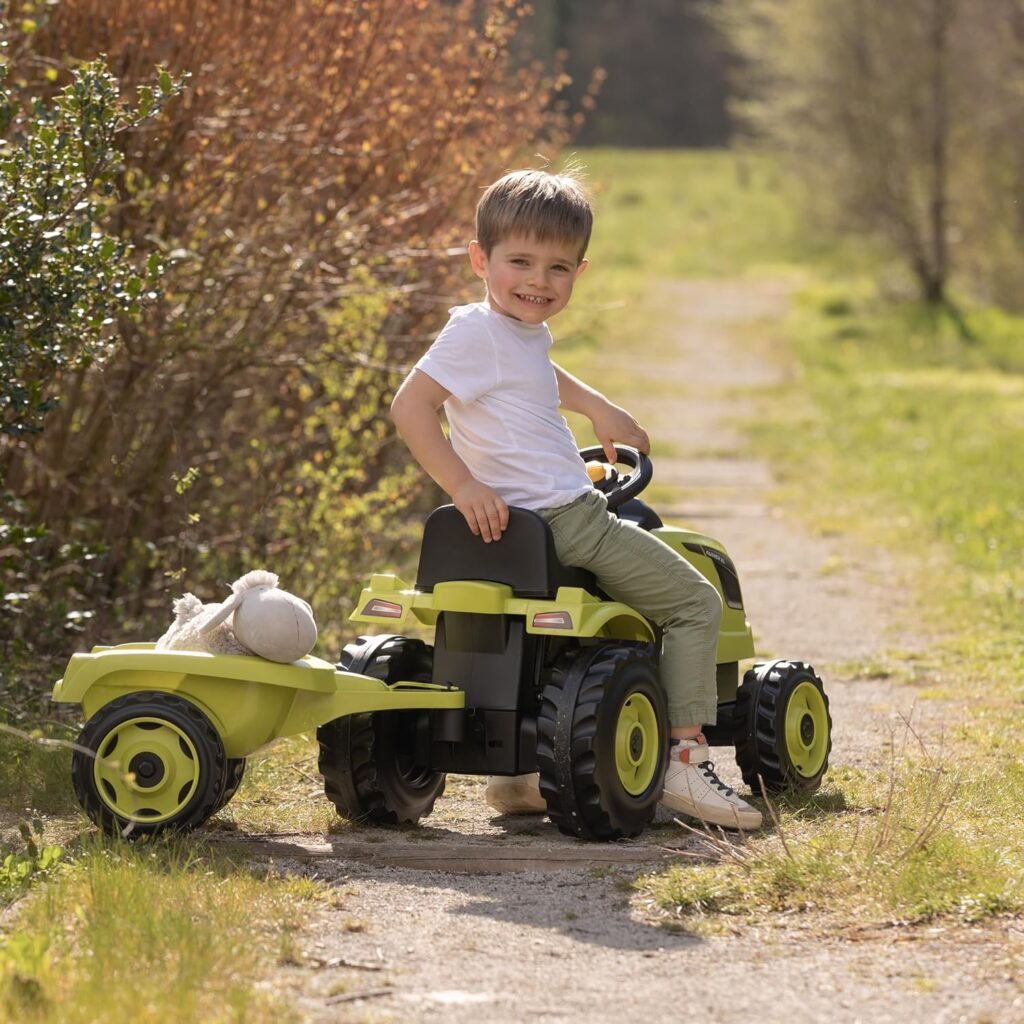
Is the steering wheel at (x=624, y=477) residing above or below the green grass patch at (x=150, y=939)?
above

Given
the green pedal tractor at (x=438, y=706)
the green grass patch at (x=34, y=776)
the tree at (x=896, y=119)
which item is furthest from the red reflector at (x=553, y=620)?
the tree at (x=896, y=119)

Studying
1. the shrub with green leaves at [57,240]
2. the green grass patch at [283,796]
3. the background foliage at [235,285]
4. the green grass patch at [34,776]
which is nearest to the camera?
the green grass patch at [283,796]

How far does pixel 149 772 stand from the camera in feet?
14.9

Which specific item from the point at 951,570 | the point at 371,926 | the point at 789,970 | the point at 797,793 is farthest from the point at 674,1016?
the point at 951,570

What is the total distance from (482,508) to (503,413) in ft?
1.03

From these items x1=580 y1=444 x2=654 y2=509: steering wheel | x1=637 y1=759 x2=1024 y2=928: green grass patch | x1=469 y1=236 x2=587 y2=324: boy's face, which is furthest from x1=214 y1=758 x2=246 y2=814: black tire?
x1=469 y1=236 x2=587 y2=324: boy's face

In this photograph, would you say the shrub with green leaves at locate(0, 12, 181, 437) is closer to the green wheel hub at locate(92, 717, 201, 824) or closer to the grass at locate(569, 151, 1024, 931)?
the green wheel hub at locate(92, 717, 201, 824)

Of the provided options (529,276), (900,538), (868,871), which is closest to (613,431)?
(529,276)

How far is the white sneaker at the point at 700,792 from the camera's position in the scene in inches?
193

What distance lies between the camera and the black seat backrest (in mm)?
4828

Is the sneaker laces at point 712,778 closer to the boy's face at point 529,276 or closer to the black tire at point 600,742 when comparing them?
the black tire at point 600,742

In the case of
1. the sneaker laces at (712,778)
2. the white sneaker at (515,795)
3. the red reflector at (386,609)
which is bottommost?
the white sneaker at (515,795)

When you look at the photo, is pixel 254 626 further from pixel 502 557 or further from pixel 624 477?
pixel 624 477

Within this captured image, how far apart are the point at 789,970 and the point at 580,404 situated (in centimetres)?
217
